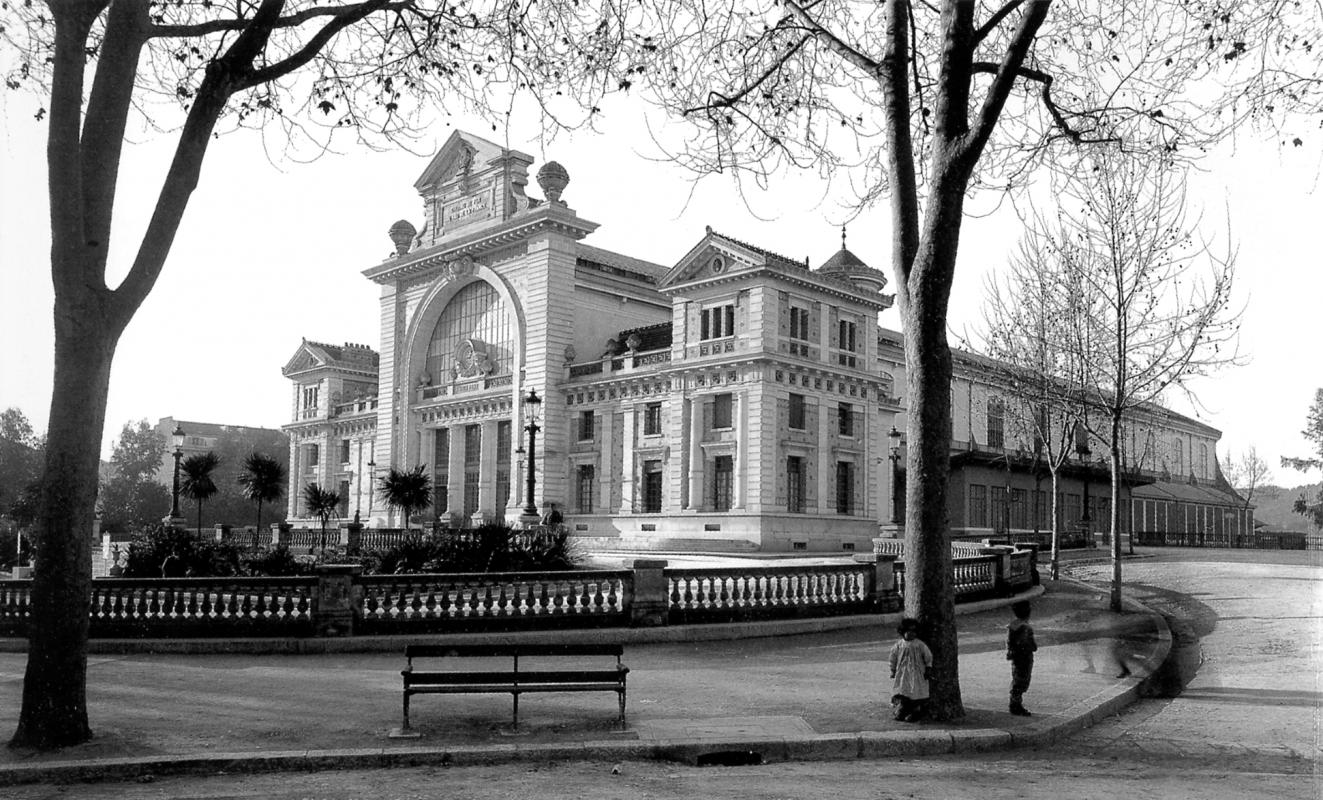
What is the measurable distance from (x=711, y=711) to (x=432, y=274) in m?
52.7

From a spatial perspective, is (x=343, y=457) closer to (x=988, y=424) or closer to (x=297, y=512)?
(x=297, y=512)

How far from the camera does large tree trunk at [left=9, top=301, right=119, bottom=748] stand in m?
8.48

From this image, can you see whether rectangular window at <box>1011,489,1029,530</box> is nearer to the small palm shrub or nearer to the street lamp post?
the street lamp post

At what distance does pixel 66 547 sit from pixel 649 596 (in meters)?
8.89

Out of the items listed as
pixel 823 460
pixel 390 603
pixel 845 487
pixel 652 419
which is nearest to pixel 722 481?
pixel 823 460

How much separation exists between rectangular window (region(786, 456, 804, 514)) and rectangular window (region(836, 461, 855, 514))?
7.62 ft

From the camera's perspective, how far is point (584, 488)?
52.1m

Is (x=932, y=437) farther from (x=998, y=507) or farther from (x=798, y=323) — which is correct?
(x=998, y=507)

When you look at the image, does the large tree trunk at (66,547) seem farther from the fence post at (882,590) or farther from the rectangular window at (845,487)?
the rectangular window at (845,487)

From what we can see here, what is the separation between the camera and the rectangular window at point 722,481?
148ft

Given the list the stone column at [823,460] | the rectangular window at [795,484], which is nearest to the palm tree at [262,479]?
the rectangular window at [795,484]

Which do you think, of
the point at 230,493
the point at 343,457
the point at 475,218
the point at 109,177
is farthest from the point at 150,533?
the point at 230,493

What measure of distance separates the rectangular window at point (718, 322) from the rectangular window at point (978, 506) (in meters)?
19.4

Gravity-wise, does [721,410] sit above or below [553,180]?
below
